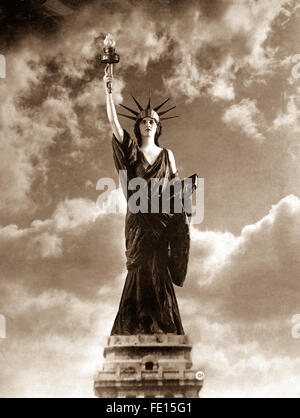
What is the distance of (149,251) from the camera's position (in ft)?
40.7

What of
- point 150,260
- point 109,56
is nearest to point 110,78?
point 109,56

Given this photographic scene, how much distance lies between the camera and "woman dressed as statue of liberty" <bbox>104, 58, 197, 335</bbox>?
12.1 m

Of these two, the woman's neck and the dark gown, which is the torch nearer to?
the woman's neck

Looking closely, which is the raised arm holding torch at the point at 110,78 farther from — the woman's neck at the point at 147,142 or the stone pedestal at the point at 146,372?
the stone pedestal at the point at 146,372

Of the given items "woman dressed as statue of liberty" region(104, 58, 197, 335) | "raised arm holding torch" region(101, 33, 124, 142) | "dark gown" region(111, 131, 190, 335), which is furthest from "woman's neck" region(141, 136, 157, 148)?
"raised arm holding torch" region(101, 33, 124, 142)

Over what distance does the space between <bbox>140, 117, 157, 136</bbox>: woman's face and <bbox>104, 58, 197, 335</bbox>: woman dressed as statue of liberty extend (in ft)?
0.06

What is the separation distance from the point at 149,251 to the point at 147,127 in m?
2.40

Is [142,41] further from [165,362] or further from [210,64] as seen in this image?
[165,362]

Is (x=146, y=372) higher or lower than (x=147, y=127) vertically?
lower

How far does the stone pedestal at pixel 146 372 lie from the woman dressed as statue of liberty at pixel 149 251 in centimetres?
31

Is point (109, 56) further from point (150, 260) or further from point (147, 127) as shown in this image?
point (150, 260)

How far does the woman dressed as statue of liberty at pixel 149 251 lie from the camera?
39.7 feet

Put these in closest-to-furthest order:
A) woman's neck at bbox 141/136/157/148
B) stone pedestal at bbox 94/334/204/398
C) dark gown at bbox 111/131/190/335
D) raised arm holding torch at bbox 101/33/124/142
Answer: stone pedestal at bbox 94/334/204/398
dark gown at bbox 111/131/190/335
raised arm holding torch at bbox 101/33/124/142
woman's neck at bbox 141/136/157/148
